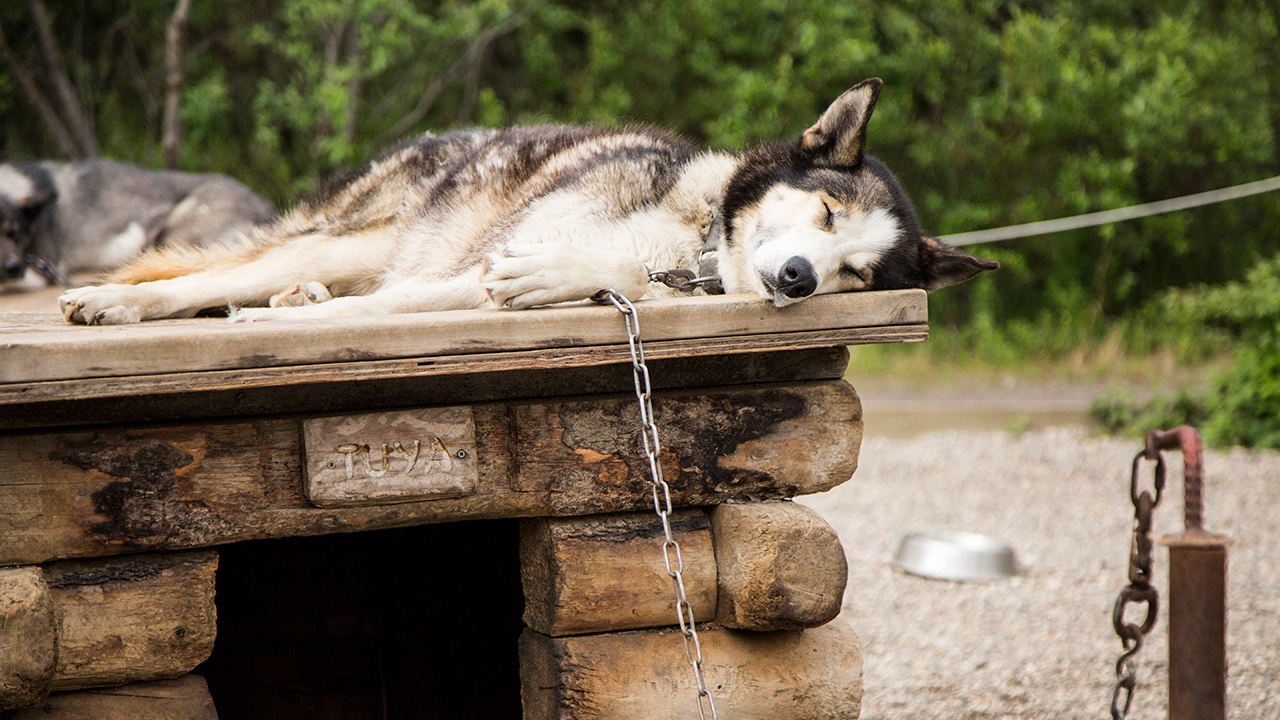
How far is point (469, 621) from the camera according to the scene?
2.87 meters

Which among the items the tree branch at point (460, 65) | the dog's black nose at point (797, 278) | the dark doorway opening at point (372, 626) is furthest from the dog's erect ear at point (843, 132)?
the tree branch at point (460, 65)

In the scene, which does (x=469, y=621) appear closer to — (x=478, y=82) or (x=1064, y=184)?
(x=1064, y=184)

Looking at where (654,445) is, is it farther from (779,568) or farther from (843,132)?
(843,132)

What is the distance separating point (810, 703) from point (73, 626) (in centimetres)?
145

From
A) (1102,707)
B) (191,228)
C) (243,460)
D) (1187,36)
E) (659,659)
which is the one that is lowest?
(1102,707)

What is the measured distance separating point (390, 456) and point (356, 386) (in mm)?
148

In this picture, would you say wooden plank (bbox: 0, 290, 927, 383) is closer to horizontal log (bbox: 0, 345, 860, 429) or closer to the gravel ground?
horizontal log (bbox: 0, 345, 860, 429)

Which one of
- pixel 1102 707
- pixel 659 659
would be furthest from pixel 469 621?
pixel 1102 707

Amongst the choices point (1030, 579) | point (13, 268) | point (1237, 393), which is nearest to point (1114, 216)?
point (1237, 393)

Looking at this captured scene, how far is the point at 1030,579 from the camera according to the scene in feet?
14.4

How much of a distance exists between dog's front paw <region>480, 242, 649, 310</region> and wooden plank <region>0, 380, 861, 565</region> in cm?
22

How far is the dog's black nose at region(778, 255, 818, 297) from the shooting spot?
2.08 m

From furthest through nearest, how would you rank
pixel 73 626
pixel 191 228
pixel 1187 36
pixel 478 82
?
pixel 478 82, pixel 1187 36, pixel 191 228, pixel 73 626

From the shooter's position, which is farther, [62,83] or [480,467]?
[62,83]
